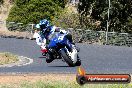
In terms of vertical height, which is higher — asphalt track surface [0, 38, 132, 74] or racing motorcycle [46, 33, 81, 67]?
racing motorcycle [46, 33, 81, 67]

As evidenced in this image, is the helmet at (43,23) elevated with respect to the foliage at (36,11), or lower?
elevated

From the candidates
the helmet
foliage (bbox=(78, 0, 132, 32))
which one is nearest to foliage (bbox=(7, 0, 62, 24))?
foliage (bbox=(78, 0, 132, 32))

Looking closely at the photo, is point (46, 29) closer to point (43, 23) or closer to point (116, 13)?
point (43, 23)

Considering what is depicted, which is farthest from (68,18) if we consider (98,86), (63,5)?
(98,86)

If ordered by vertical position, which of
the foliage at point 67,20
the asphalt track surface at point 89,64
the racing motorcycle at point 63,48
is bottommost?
the foliage at point 67,20

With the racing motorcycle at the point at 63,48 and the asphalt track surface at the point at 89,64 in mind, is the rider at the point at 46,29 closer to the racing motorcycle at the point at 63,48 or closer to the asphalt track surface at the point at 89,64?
the racing motorcycle at the point at 63,48

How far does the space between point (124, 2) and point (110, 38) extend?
161 inches

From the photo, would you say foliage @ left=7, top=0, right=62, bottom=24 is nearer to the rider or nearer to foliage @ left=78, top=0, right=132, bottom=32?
foliage @ left=78, top=0, right=132, bottom=32

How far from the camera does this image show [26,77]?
15.8 m

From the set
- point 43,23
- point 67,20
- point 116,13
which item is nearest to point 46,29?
point 43,23

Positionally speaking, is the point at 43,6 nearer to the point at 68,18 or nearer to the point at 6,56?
the point at 68,18

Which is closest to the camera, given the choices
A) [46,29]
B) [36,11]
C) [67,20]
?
[46,29]

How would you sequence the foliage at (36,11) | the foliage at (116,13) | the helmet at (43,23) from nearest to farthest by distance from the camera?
the helmet at (43,23) → the foliage at (116,13) → the foliage at (36,11)

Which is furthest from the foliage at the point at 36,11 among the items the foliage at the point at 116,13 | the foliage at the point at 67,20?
the foliage at the point at 116,13
